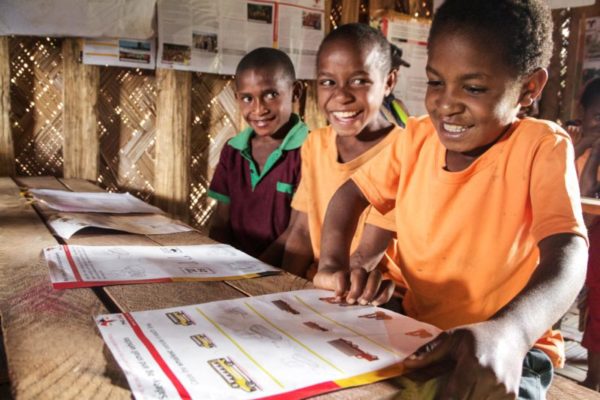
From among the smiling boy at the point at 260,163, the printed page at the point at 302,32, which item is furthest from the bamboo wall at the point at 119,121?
the smiling boy at the point at 260,163

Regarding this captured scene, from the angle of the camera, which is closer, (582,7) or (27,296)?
(27,296)

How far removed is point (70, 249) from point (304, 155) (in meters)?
0.94

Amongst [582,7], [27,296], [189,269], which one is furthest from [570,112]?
[27,296]

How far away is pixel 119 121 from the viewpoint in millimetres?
2475

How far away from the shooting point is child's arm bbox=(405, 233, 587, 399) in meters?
0.49

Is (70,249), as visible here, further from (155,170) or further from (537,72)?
(155,170)

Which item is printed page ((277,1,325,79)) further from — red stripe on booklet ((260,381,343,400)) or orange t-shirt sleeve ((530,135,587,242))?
red stripe on booklet ((260,381,343,400))

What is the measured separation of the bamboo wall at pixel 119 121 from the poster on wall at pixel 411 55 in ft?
1.11

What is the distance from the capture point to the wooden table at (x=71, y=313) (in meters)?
0.46

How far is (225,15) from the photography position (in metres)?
2.55

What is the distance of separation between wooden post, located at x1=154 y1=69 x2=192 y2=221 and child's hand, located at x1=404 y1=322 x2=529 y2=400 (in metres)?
2.19

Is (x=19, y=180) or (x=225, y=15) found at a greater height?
(x=225, y=15)

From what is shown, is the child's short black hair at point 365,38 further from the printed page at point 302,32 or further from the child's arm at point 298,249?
the printed page at point 302,32

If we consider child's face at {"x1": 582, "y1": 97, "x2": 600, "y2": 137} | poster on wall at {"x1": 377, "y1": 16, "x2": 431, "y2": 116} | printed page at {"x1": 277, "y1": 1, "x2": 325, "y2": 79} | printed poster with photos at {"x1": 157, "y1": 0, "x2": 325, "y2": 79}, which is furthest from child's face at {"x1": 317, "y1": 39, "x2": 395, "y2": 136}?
child's face at {"x1": 582, "y1": 97, "x2": 600, "y2": 137}
